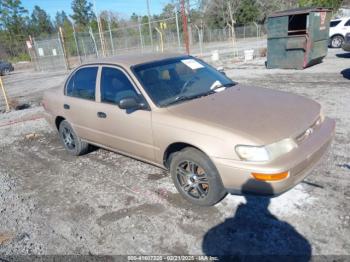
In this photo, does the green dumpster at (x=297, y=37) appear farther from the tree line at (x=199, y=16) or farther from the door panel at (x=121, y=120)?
the tree line at (x=199, y=16)

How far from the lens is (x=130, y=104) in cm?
362

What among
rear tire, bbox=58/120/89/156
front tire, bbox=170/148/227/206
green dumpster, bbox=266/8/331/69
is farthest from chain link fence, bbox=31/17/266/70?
front tire, bbox=170/148/227/206

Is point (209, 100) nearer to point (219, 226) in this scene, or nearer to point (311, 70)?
point (219, 226)

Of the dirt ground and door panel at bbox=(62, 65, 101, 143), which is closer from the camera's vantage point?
the dirt ground

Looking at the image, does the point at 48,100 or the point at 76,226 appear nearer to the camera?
the point at 76,226

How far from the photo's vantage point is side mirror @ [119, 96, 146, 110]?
3.60m

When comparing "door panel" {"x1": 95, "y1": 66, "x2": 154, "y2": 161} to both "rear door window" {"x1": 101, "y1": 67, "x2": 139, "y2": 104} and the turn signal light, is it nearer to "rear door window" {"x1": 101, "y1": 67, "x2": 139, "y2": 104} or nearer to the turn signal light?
"rear door window" {"x1": 101, "y1": 67, "x2": 139, "y2": 104}

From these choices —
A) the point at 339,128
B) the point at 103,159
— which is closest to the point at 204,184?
the point at 103,159

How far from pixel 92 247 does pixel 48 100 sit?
3452 millimetres

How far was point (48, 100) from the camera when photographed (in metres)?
5.61

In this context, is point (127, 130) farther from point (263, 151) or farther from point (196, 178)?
point (263, 151)

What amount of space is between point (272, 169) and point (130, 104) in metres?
1.78

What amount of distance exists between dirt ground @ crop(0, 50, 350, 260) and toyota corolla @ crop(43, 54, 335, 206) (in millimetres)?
354

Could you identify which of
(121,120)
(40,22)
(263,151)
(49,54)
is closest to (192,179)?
(263,151)
